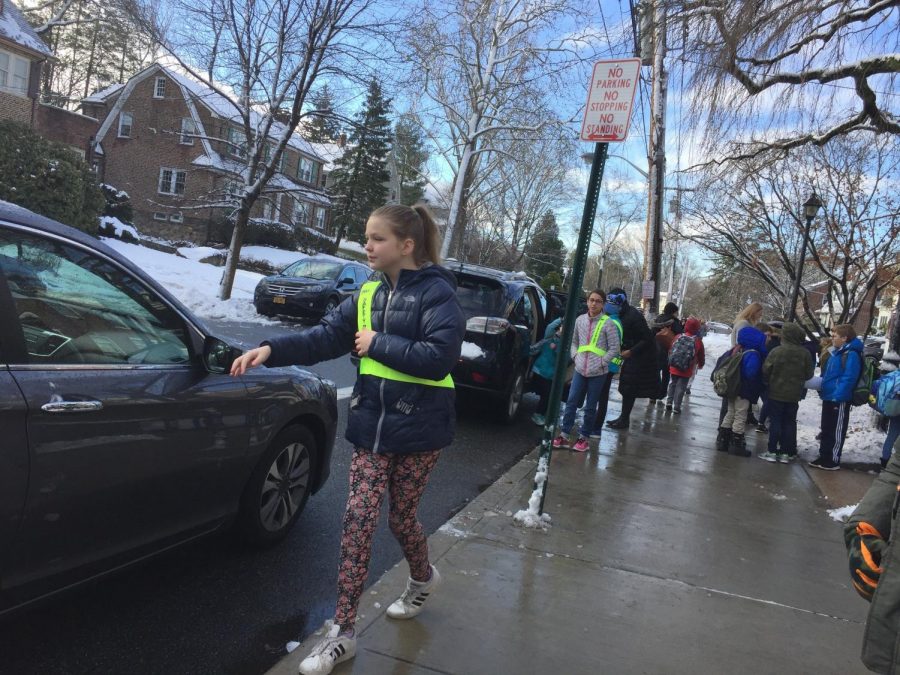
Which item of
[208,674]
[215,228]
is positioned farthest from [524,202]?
[208,674]

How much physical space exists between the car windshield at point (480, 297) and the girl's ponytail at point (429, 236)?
15.5 ft

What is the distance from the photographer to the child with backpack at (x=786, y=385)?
7504 mm

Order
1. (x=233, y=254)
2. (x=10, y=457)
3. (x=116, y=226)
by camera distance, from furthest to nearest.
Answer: (x=116, y=226), (x=233, y=254), (x=10, y=457)

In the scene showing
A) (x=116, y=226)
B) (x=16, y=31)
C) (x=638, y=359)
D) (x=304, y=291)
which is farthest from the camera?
(x=116, y=226)

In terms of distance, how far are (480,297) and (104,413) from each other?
5492 mm

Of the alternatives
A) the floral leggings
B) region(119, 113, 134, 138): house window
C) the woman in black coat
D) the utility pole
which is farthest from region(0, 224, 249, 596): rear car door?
region(119, 113, 134, 138): house window

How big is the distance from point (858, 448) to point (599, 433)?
3.18 meters

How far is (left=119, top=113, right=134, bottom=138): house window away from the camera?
123ft

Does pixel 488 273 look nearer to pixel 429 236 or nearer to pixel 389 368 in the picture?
pixel 429 236

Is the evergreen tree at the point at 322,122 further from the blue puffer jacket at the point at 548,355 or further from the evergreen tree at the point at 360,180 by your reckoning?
the evergreen tree at the point at 360,180

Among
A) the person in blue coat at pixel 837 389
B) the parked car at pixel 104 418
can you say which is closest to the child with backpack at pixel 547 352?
the person in blue coat at pixel 837 389

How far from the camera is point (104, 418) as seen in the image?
2.53m

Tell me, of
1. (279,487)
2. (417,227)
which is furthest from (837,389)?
(417,227)

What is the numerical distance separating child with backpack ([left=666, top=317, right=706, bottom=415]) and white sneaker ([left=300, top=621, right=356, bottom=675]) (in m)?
8.94
